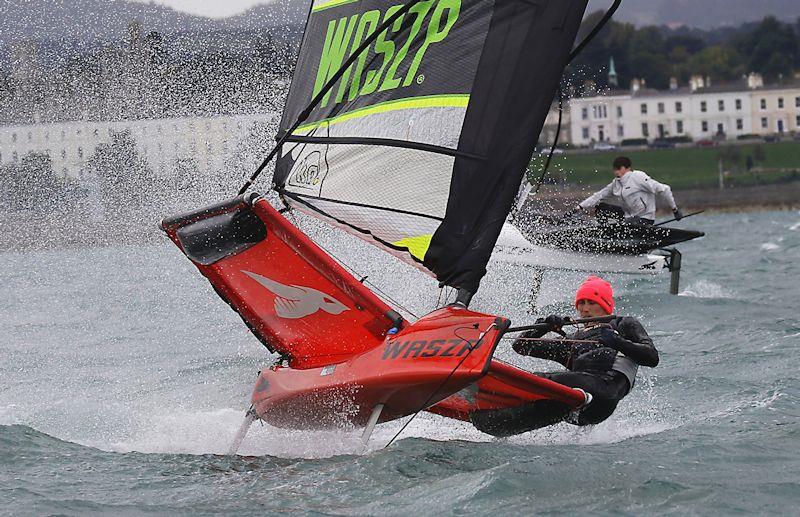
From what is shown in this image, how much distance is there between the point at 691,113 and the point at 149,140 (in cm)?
9098

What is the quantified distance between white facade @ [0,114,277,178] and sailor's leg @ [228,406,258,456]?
6194mm

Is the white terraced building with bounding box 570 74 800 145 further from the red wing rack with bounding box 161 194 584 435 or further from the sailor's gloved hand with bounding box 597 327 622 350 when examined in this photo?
the sailor's gloved hand with bounding box 597 327 622 350

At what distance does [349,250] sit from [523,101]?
6.21 m

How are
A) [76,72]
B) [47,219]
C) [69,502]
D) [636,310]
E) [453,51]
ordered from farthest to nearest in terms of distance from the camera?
[47,219], [76,72], [636,310], [453,51], [69,502]

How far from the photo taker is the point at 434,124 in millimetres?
5418

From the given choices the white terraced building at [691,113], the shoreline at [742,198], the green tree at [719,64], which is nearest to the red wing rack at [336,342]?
the shoreline at [742,198]

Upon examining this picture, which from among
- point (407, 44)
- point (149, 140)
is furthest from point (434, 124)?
point (149, 140)

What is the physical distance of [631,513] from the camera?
430 centimetres

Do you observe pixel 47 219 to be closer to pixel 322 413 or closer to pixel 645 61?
pixel 322 413

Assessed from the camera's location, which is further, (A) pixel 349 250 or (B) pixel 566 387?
(A) pixel 349 250

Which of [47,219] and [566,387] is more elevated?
[566,387]

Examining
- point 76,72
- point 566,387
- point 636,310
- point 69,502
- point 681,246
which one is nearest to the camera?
point 69,502

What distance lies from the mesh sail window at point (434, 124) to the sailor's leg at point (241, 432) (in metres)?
0.96

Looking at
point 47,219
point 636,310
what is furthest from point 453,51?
point 47,219
